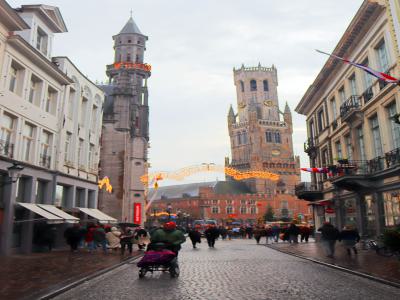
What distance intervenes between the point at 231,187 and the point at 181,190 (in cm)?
1850

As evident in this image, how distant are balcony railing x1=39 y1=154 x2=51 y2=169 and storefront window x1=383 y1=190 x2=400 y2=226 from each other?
1864cm

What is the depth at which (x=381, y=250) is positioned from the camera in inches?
614

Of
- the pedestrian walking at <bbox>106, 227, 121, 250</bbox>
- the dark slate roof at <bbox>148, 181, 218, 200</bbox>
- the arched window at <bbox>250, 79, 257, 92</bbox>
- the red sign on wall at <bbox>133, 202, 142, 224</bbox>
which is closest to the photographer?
the pedestrian walking at <bbox>106, 227, 121, 250</bbox>

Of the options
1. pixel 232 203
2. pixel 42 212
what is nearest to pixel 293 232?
pixel 42 212

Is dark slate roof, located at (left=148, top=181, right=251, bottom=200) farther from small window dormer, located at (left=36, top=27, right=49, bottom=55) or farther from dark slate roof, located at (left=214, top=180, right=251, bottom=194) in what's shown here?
small window dormer, located at (left=36, top=27, right=49, bottom=55)

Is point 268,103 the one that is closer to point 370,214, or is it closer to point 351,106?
point 351,106

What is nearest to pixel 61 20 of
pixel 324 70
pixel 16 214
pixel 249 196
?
pixel 16 214

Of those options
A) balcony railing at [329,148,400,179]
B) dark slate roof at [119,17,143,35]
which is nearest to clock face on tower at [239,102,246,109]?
dark slate roof at [119,17,143,35]

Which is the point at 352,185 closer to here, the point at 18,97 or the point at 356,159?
the point at 356,159

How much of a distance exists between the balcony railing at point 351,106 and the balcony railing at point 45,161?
17823 millimetres

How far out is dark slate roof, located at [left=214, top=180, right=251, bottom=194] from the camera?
341 feet

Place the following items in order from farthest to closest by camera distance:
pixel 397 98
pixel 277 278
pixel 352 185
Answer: pixel 352 185
pixel 397 98
pixel 277 278

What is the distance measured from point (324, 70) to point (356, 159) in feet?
24.2

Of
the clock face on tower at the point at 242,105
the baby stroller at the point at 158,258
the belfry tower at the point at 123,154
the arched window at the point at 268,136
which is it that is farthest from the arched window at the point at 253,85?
the baby stroller at the point at 158,258
